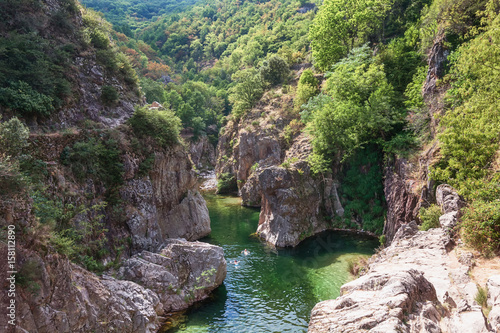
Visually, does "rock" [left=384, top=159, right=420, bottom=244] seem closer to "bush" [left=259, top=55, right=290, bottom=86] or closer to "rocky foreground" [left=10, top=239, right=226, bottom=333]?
"rocky foreground" [left=10, top=239, right=226, bottom=333]

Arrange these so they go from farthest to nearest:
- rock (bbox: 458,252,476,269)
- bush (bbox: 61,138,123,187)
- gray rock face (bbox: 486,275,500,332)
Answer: bush (bbox: 61,138,123,187)
rock (bbox: 458,252,476,269)
gray rock face (bbox: 486,275,500,332)

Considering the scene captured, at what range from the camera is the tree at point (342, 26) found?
38312mm

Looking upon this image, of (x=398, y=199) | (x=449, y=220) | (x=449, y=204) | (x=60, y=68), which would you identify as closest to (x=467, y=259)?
(x=449, y=220)

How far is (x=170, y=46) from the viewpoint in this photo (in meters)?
113

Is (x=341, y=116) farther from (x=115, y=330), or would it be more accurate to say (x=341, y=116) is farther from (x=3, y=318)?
(x=3, y=318)

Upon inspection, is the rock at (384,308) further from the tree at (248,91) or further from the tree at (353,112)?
the tree at (248,91)

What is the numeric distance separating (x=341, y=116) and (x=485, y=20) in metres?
13.0

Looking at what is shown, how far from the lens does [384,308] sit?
881cm

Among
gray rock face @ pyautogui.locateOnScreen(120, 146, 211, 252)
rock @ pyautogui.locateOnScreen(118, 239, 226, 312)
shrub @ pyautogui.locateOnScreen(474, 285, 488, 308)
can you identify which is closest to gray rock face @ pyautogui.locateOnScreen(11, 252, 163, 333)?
rock @ pyautogui.locateOnScreen(118, 239, 226, 312)

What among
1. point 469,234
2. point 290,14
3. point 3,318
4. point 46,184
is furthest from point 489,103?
point 290,14

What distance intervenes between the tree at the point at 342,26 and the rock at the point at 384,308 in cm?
3576

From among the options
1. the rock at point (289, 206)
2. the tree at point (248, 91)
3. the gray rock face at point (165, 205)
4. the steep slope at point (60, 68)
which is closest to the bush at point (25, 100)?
the steep slope at point (60, 68)

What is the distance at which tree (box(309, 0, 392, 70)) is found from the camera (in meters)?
38.3

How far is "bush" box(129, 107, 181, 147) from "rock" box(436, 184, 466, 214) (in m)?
20.0
